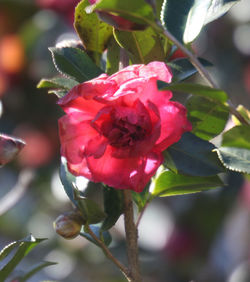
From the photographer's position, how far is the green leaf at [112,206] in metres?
0.97

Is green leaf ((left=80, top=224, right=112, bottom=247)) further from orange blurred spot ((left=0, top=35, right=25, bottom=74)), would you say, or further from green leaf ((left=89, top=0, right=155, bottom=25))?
orange blurred spot ((left=0, top=35, right=25, bottom=74))

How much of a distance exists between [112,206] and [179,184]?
11cm

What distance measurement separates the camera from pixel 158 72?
0.87 metres

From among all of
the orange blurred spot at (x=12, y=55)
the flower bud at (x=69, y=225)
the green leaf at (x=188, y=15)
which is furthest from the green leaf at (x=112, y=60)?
the orange blurred spot at (x=12, y=55)

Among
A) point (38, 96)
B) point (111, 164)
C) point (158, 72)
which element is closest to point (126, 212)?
point (111, 164)

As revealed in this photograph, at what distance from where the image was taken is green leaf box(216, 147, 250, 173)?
2.91 feet

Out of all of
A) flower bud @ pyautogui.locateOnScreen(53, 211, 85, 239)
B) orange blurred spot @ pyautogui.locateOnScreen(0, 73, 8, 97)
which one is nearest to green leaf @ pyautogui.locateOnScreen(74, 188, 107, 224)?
flower bud @ pyautogui.locateOnScreen(53, 211, 85, 239)

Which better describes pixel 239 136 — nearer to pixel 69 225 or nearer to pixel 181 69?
pixel 181 69

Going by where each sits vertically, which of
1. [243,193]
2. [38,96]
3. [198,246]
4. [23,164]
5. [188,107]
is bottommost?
A: [198,246]

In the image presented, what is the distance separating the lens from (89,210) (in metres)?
0.97

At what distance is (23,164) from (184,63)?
63.1 inches

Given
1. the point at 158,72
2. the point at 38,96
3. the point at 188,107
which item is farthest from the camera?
the point at 38,96

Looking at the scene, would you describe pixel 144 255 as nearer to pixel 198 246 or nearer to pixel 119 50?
pixel 198 246

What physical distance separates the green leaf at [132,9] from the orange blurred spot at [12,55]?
5.23 feet
